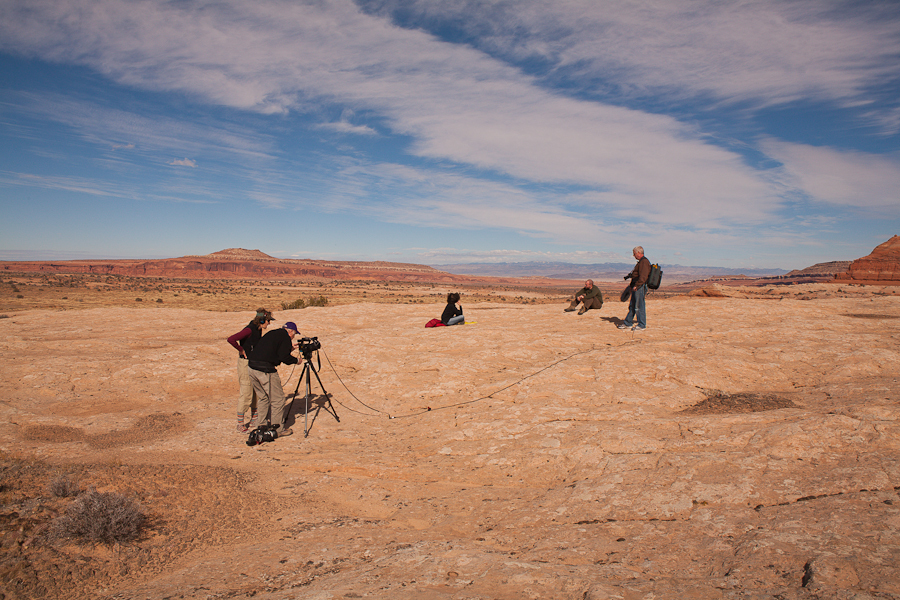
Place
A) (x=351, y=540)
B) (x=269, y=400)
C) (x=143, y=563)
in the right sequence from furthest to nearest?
(x=269, y=400) < (x=351, y=540) < (x=143, y=563)

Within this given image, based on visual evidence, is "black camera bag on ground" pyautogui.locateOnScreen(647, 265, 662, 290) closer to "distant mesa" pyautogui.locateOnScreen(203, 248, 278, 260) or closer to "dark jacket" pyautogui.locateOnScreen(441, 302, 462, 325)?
"dark jacket" pyautogui.locateOnScreen(441, 302, 462, 325)

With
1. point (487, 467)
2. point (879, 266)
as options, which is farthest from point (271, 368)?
point (879, 266)

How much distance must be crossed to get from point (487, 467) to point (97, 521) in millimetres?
4831

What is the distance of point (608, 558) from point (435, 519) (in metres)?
2.23

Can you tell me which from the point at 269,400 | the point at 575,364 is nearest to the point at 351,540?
the point at 269,400

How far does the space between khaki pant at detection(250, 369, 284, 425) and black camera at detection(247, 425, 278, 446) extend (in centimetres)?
21

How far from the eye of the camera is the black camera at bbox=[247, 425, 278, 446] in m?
7.90

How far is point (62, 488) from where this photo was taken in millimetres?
5555

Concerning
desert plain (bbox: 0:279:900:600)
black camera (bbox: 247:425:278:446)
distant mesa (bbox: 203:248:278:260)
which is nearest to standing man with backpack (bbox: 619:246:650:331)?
desert plain (bbox: 0:279:900:600)

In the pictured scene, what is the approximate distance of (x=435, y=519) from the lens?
5574mm

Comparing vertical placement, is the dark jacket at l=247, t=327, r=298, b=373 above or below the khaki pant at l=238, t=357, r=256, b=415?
above

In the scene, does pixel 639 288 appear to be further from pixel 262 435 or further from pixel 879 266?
pixel 879 266

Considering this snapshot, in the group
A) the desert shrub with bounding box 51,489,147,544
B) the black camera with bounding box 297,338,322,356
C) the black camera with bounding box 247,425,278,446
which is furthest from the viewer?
the black camera with bounding box 297,338,322,356

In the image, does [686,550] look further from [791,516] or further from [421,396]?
[421,396]
